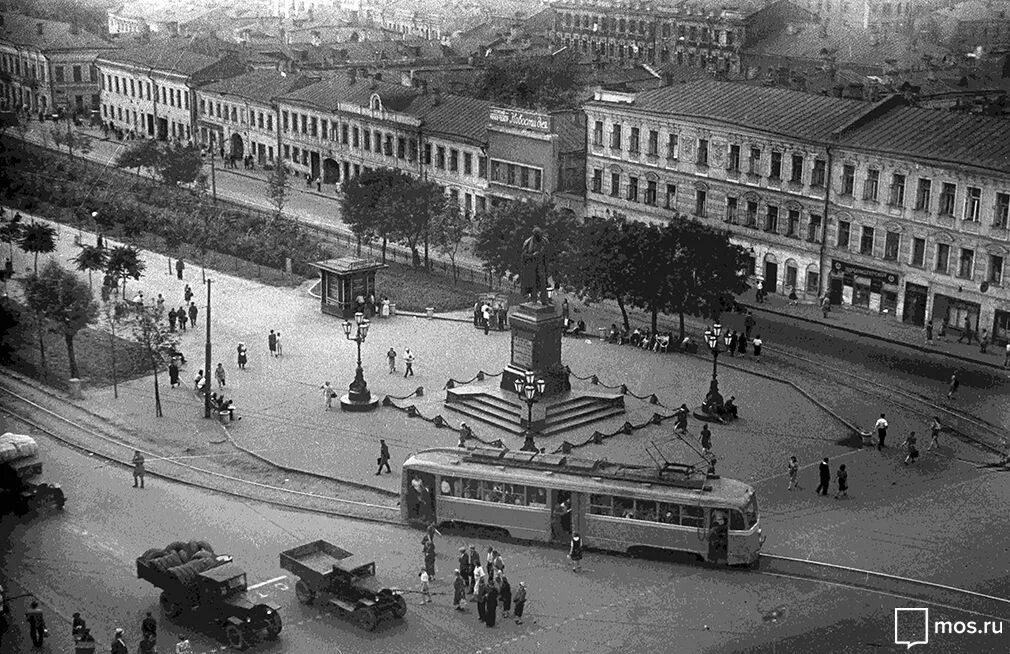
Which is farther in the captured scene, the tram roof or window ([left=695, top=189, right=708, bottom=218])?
window ([left=695, top=189, right=708, bottom=218])

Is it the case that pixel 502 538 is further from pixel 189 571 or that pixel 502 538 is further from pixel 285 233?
pixel 285 233

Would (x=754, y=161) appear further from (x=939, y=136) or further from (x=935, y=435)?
(x=935, y=435)

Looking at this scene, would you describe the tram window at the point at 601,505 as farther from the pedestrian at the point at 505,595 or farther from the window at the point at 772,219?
the window at the point at 772,219

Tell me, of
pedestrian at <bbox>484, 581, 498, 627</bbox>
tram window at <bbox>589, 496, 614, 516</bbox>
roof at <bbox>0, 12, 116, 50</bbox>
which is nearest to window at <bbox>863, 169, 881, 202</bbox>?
tram window at <bbox>589, 496, 614, 516</bbox>

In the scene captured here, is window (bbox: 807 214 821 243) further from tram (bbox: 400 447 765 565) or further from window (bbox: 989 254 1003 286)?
tram (bbox: 400 447 765 565)

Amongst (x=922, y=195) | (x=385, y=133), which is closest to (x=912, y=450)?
(x=922, y=195)

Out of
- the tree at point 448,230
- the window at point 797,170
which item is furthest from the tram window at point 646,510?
the window at point 797,170
